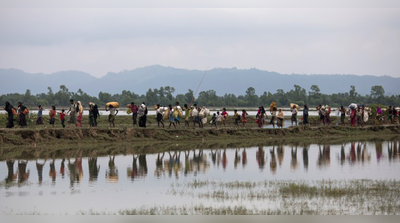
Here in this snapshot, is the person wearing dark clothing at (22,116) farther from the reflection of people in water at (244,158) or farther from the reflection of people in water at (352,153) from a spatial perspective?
the reflection of people in water at (352,153)

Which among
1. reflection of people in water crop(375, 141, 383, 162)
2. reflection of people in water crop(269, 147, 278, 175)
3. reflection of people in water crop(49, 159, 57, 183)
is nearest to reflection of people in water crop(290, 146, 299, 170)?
reflection of people in water crop(269, 147, 278, 175)

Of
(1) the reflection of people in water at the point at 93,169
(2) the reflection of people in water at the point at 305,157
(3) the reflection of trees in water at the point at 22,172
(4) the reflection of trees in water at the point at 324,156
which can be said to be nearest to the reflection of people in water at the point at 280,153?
(2) the reflection of people in water at the point at 305,157

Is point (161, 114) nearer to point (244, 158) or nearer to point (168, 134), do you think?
point (168, 134)

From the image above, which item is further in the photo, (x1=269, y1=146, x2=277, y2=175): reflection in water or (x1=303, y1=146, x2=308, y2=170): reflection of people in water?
(x1=303, y1=146, x2=308, y2=170): reflection of people in water

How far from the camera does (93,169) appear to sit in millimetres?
23797

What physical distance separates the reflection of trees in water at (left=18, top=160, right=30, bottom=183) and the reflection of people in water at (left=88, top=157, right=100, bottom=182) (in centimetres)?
227

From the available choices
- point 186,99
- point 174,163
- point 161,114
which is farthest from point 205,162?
point 186,99

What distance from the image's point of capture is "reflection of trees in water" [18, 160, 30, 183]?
21039mm

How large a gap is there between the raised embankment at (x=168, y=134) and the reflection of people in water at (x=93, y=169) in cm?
612

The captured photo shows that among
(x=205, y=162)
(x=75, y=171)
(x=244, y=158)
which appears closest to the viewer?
(x=75, y=171)

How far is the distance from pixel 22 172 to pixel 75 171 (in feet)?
6.37

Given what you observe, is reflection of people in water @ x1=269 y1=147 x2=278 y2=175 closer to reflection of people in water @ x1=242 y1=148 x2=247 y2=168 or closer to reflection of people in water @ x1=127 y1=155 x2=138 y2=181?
reflection of people in water @ x1=242 y1=148 x2=247 y2=168

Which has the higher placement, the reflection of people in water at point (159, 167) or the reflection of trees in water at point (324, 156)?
the reflection of people in water at point (159, 167)

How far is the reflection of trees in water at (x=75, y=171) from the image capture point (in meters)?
21.0
